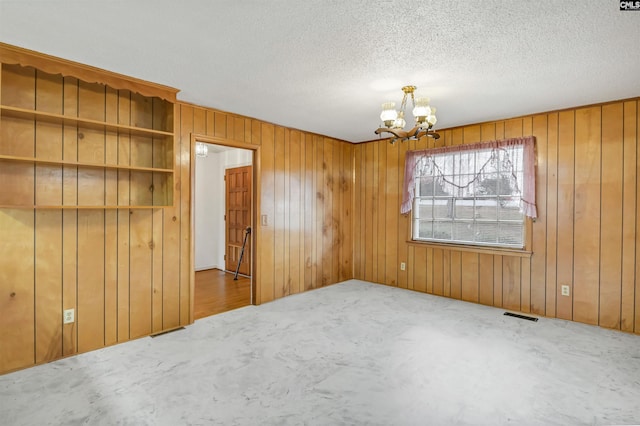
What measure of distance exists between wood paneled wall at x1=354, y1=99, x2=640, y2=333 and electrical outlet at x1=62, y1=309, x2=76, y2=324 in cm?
414

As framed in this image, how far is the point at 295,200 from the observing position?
4738mm

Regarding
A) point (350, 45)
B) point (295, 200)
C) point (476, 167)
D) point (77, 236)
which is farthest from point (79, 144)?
point (476, 167)

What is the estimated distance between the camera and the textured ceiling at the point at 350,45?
183 cm

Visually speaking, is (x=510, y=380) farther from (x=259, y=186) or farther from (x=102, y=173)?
(x=102, y=173)

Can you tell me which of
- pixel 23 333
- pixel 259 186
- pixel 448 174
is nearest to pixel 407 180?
pixel 448 174

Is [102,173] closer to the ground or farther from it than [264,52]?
closer to the ground

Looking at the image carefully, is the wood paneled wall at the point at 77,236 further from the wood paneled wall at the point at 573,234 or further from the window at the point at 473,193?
the wood paneled wall at the point at 573,234

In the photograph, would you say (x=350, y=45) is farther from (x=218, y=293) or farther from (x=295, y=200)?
(x=218, y=293)

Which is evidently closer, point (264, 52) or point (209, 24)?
point (209, 24)

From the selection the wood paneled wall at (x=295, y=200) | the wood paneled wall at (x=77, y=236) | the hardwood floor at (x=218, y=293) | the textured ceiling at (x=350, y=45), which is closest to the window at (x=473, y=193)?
the textured ceiling at (x=350, y=45)

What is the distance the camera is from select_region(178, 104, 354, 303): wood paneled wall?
3.94 m

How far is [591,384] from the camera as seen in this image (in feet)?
7.61

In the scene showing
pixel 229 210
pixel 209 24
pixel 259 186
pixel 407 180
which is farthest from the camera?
pixel 229 210

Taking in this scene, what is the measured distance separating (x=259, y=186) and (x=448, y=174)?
8.68 ft
